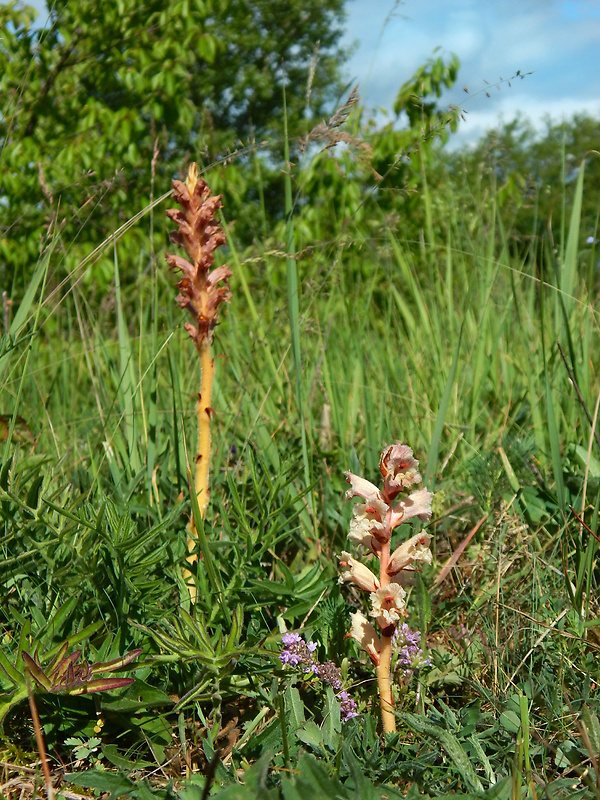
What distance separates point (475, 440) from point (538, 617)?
0.89 metres

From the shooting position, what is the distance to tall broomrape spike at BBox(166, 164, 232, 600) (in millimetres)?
1423

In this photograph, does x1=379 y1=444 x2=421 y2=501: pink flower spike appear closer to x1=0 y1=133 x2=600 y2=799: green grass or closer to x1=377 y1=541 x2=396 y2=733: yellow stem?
x1=377 y1=541 x2=396 y2=733: yellow stem

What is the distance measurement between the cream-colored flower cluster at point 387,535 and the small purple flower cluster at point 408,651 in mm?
153

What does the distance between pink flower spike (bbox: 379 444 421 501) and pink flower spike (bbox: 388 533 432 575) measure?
9 centimetres

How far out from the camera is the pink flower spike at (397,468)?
3.77ft

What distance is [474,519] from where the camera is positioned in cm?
192

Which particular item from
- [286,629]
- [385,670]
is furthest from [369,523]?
[286,629]

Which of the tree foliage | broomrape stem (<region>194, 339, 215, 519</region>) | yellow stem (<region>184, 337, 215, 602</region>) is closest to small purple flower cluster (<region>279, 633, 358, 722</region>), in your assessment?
yellow stem (<region>184, 337, 215, 602</region>)

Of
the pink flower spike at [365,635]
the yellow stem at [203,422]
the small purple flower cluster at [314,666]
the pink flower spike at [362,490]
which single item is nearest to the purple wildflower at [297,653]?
Result: the small purple flower cluster at [314,666]

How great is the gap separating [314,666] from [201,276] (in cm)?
Answer: 84

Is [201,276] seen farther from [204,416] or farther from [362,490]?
[362,490]

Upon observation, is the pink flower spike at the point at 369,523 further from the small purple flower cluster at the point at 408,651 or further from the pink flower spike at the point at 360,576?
the small purple flower cluster at the point at 408,651

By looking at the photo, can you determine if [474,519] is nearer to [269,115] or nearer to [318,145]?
[318,145]

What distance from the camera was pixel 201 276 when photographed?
146 cm
